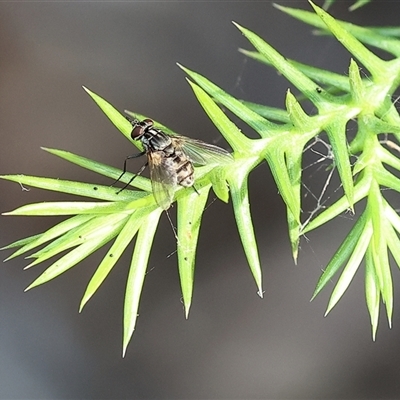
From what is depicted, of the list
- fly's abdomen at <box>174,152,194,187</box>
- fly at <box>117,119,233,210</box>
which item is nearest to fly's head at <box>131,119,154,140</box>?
fly at <box>117,119,233,210</box>

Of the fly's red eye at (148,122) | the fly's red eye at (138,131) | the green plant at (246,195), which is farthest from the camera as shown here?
the fly's red eye at (138,131)

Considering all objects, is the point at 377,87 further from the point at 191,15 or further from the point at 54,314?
the point at 54,314

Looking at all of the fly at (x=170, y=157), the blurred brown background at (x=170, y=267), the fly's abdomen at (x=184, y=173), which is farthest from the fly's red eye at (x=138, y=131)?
the blurred brown background at (x=170, y=267)

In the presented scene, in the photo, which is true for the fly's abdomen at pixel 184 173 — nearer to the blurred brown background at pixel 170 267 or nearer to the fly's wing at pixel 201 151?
the fly's wing at pixel 201 151

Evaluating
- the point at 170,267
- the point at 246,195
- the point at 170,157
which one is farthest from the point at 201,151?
the point at 170,267

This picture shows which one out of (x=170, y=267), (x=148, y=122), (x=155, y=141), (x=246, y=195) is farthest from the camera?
(x=170, y=267)

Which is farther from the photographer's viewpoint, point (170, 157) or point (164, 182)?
point (170, 157)

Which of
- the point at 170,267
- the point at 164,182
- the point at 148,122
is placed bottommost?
the point at 170,267

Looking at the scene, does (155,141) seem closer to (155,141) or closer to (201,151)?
(155,141)
